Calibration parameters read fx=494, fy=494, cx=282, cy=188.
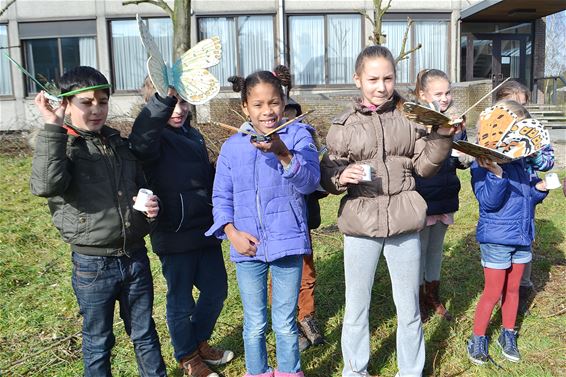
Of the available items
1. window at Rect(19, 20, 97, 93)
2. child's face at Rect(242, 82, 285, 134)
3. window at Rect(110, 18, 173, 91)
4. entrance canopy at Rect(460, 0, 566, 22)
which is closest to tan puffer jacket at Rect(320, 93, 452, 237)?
child's face at Rect(242, 82, 285, 134)

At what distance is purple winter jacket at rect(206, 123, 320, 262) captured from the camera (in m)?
2.49

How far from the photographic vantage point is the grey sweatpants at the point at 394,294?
2588 mm

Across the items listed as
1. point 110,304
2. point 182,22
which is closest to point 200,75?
point 110,304

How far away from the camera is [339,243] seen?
5.20 meters

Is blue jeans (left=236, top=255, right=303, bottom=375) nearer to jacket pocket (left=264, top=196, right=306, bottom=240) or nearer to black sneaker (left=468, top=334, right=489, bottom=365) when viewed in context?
jacket pocket (left=264, top=196, right=306, bottom=240)

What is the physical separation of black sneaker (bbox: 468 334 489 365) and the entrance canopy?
1369 cm

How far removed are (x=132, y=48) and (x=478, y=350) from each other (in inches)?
585

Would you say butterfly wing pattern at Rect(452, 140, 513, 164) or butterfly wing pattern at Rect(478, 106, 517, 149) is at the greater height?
butterfly wing pattern at Rect(478, 106, 517, 149)

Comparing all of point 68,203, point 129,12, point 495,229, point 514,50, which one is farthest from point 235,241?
point 514,50

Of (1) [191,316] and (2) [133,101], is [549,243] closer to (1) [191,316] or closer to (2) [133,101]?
(1) [191,316]

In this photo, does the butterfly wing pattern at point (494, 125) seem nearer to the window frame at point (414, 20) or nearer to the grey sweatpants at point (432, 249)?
the grey sweatpants at point (432, 249)

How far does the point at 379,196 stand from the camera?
2537 mm

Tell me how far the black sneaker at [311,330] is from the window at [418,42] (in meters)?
13.5

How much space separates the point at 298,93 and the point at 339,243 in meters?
11.0
